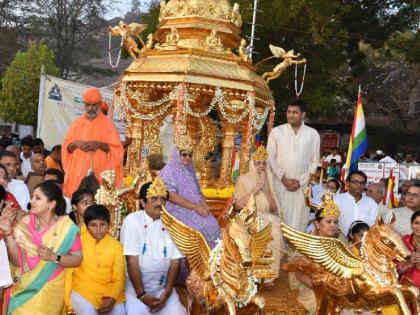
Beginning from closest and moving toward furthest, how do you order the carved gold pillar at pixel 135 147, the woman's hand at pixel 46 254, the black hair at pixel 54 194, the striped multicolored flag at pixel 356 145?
the woman's hand at pixel 46 254 → the black hair at pixel 54 194 → the carved gold pillar at pixel 135 147 → the striped multicolored flag at pixel 356 145

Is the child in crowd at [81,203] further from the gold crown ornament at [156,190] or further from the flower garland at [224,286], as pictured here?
the flower garland at [224,286]

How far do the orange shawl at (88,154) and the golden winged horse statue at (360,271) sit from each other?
9.96 feet

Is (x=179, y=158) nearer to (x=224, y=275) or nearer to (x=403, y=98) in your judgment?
(x=224, y=275)

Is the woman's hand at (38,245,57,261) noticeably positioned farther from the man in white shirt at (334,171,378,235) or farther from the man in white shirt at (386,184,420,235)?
the man in white shirt at (334,171,378,235)

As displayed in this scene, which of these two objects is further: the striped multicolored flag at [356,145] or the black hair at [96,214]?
the striped multicolored flag at [356,145]

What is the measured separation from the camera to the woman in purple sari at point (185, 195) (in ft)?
20.0

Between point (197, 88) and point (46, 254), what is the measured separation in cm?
542

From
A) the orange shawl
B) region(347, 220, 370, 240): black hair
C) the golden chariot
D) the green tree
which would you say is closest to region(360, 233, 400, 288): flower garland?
region(347, 220, 370, 240): black hair

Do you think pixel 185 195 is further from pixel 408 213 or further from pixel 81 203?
pixel 408 213

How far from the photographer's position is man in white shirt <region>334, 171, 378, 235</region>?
22.4 ft

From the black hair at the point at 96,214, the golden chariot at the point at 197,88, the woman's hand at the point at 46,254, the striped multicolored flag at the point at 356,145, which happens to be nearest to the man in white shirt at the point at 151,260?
the black hair at the point at 96,214

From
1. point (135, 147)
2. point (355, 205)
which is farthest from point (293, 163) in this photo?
point (135, 147)

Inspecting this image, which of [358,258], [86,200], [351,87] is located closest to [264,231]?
[358,258]

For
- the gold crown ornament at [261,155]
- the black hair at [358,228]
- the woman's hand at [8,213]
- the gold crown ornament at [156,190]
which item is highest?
the gold crown ornament at [261,155]
